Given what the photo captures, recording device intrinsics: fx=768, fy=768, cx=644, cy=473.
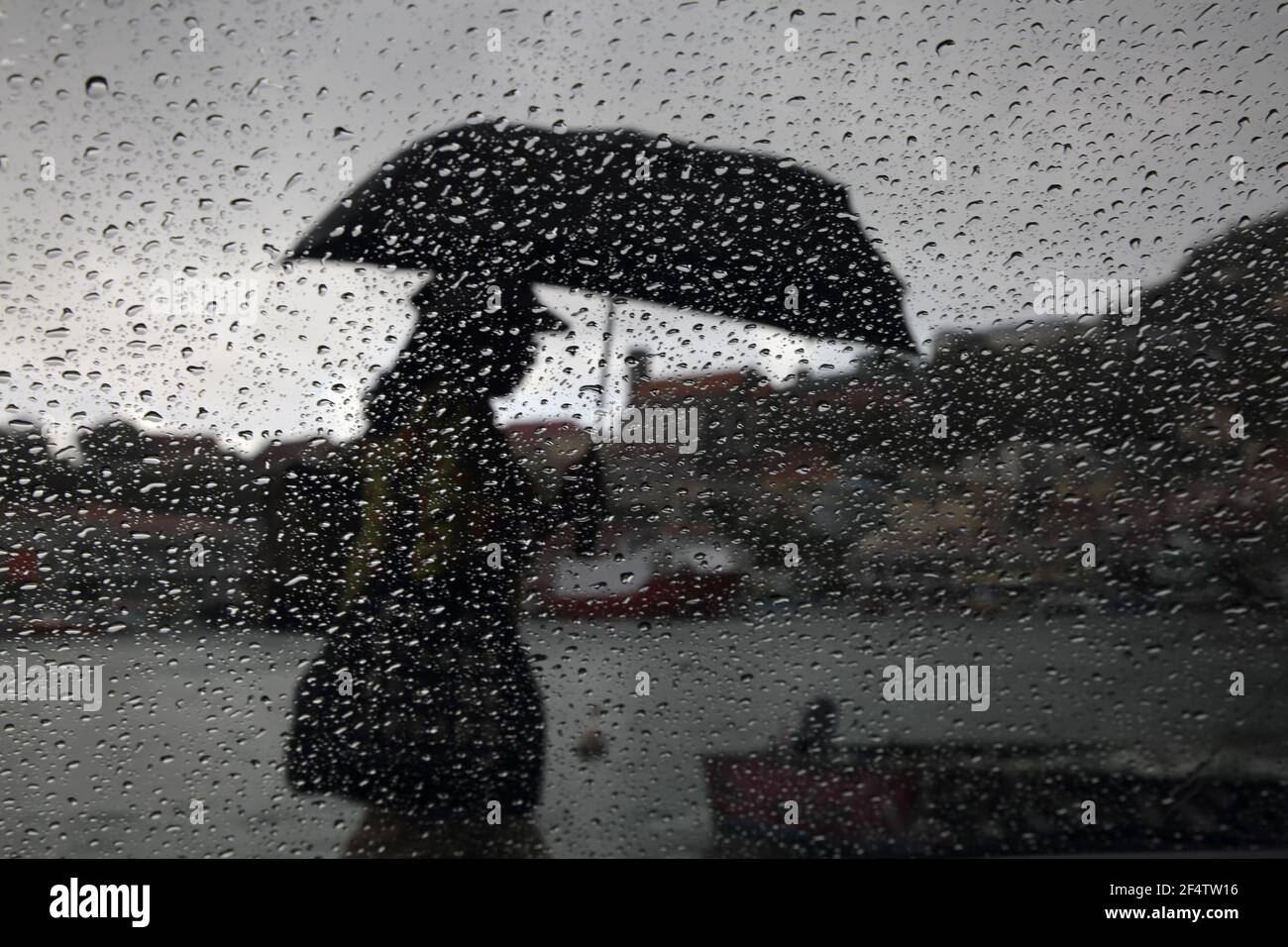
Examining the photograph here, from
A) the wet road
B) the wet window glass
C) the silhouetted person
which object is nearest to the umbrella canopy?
the wet window glass

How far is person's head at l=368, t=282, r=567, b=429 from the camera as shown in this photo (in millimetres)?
1239

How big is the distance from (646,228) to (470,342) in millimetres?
342

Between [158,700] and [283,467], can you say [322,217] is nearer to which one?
[283,467]

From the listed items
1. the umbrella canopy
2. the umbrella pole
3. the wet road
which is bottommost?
the wet road

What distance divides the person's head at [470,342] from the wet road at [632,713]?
1.35ft

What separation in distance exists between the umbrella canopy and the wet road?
1.70ft

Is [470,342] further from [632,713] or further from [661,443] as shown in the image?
[632,713]

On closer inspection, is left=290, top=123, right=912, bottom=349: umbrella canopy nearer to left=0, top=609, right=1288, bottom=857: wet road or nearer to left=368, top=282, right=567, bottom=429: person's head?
left=368, top=282, right=567, bottom=429: person's head

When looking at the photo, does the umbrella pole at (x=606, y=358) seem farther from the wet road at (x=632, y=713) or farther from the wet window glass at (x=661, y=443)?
the wet road at (x=632, y=713)

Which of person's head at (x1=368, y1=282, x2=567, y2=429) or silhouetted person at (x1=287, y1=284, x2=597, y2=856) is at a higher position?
person's head at (x1=368, y1=282, x2=567, y2=429)

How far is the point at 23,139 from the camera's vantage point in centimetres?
122

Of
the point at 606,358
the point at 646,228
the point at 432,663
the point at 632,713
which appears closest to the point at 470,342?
the point at 606,358

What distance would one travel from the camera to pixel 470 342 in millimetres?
1245

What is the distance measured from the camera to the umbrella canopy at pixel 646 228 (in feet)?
4.09
